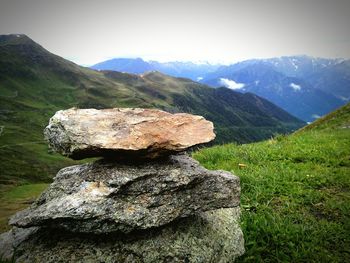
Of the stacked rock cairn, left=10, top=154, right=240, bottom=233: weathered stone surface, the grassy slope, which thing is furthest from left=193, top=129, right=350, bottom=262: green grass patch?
left=10, top=154, right=240, bottom=233: weathered stone surface

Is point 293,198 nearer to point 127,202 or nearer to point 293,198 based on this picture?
point 293,198

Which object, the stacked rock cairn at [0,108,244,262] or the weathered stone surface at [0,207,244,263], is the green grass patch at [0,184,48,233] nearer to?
the weathered stone surface at [0,207,244,263]

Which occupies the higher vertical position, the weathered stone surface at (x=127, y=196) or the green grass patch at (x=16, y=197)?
the weathered stone surface at (x=127, y=196)

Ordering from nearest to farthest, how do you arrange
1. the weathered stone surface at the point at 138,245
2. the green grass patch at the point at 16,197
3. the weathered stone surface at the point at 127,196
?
the weathered stone surface at the point at 127,196
the weathered stone surface at the point at 138,245
the green grass patch at the point at 16,197

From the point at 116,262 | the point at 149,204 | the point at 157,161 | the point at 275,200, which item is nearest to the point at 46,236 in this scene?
the point at 116,262

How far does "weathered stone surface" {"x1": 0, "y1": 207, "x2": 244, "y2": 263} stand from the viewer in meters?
7.60

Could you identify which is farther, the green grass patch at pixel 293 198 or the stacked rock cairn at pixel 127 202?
the green grass patch at pixel 293 198

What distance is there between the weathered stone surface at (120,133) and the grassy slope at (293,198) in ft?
11.7

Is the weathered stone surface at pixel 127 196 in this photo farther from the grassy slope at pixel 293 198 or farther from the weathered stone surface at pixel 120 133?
the grassy slope at pixel 293 198

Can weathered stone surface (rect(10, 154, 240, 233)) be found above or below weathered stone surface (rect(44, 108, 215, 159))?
below

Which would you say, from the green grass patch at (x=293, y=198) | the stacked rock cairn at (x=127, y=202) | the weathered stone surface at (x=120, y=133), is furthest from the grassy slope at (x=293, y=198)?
the weathered stone surface at (x=120, y=133)

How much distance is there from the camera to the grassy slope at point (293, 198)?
8945mm

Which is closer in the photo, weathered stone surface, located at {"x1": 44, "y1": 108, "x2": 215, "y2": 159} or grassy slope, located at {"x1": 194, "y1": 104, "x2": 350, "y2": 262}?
weathered stone surface, located at {"x1": 44, "y1": 108, "x2": 215, "y2": 159}

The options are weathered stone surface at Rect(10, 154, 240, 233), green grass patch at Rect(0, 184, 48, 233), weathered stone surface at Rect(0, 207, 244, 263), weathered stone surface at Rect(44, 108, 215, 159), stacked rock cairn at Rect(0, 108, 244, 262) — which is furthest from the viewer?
green grass patch at Rect(0, 184, 48, 233)
